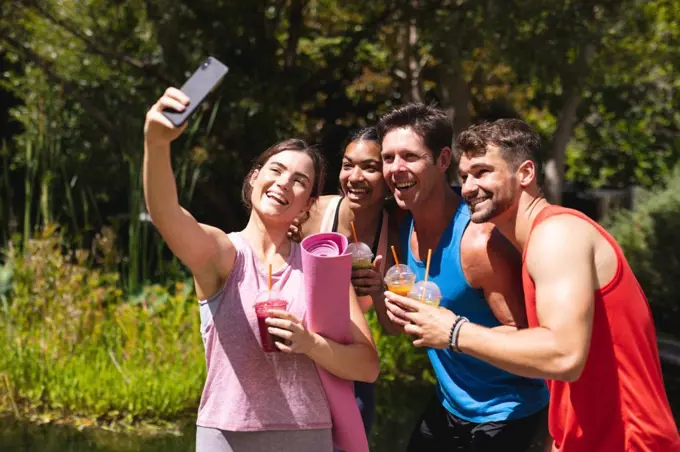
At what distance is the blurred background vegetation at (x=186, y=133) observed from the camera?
19.6 ft

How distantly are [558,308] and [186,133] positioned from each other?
6.78 metres

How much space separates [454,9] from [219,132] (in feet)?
8.25

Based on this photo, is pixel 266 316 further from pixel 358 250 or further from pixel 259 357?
pixel 358 250

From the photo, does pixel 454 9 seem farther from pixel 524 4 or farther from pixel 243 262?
pixel 243 262

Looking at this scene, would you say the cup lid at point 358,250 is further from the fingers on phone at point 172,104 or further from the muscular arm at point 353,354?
the fingers on phone at point 172,104

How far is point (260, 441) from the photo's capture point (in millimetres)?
2770

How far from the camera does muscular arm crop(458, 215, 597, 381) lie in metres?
2.37

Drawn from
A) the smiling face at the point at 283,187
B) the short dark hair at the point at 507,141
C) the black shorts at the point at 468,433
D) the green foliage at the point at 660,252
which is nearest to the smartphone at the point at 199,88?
the smiling face at the point at 283,187

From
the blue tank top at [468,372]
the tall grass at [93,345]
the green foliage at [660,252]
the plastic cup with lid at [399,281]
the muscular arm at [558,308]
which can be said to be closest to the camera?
the muscular arm at [558,308]

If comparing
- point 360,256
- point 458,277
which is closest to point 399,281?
point 360,256

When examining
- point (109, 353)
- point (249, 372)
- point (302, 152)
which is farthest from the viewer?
point (109, 353)

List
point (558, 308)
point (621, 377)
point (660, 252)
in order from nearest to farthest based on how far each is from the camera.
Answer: point (558, 308) < point (621, 377) < point (660, 252)

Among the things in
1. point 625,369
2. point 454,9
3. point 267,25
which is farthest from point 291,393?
point 267,25

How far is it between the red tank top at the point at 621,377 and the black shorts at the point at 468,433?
0.76 metres
